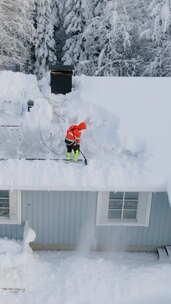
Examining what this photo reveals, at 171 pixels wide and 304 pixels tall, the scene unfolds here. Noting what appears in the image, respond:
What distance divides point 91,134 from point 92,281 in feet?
14.0

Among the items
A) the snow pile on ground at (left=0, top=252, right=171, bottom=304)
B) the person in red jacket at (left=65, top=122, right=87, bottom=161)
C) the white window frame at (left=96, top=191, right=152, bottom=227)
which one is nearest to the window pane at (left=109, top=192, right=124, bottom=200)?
the white window frame at (left=96, top=191, right=152, bottom=227)

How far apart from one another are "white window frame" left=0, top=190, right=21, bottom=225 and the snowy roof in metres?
0.70

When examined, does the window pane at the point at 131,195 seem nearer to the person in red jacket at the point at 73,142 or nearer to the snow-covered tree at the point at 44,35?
the person in red jacket at the point at 73,142

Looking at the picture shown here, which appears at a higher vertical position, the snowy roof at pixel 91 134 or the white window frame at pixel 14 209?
the snowy roof at pixel 91 134

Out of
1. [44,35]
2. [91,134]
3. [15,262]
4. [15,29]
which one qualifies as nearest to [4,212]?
[15,262]

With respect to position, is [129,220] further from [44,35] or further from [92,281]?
[44,35]

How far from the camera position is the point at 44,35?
26453 millimetres

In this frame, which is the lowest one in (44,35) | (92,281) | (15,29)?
(92,281)

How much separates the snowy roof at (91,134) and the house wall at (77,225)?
0.70m

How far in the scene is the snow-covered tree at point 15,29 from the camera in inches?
930

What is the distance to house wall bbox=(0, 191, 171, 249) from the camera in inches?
407

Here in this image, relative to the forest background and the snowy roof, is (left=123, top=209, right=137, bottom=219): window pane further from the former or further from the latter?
the forest background

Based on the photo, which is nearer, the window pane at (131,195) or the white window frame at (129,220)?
the white window frame at (129,220)

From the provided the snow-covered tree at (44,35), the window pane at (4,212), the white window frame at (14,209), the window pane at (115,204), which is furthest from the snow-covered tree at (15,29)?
the window pane at (115,204)
